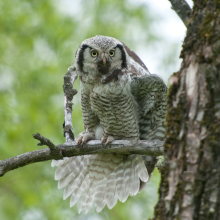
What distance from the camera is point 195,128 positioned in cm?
154

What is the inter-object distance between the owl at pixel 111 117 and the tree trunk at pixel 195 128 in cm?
182

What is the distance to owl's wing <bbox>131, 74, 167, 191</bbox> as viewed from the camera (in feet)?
12.5

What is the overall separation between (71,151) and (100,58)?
49.6 inches

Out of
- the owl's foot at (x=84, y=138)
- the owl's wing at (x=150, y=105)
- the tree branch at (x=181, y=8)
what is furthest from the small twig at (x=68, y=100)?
the tree branch at (x=181, y=8)

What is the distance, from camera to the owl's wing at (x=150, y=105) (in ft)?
12.5

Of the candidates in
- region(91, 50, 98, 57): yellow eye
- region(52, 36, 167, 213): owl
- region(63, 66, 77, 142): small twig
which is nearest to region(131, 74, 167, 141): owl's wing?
region(52, 36, 167, 213): owl

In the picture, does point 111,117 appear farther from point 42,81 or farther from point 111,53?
point 42,81

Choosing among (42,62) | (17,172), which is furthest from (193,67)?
(42,62)

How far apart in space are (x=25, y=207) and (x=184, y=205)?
17.3 feet

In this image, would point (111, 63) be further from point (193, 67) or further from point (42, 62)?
point (42, 62)

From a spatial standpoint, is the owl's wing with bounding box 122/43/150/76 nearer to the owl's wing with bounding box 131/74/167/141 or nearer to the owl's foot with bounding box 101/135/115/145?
the owl's wing with bounding box 131/74/167/141

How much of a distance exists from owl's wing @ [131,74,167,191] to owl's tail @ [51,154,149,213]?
193mm

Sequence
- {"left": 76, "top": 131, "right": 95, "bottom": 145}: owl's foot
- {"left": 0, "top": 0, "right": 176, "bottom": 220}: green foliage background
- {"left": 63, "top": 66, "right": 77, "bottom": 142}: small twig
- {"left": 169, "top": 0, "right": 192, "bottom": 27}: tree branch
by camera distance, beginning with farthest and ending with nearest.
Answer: {"left": 0, "top": 0, "right": 176, "bottom": 220}: green foliage background → {"left": 63, "top": 66, "right": 77, "bottom": 142}: small twig → {"left": 76, "top": 131, "right": 95, "bottom": 145}: owl's foot → {"left": 169, "top": 0, "right": 192, "bottom": 27}: tree branch

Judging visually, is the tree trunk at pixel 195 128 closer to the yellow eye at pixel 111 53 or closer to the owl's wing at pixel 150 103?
the owl's wing at pixel 150 103
